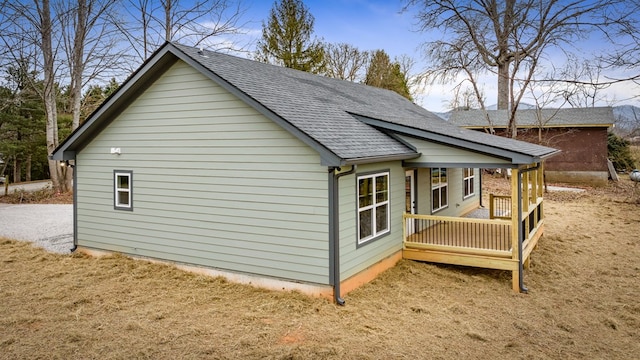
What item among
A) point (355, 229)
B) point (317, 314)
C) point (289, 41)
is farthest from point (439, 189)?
point (289, 41)

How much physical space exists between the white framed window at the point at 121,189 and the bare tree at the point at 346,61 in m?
28.5

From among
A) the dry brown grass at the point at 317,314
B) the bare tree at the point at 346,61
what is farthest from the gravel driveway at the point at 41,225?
the bare tree at the point at 346,61

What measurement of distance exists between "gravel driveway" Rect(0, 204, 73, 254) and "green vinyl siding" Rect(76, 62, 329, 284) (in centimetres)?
209

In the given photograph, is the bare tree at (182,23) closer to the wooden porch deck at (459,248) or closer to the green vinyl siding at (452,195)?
the green vinyl siding at (452,195)

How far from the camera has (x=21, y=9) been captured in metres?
20.7

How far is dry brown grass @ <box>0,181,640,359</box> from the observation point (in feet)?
19.7

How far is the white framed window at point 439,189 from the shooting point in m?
12.2

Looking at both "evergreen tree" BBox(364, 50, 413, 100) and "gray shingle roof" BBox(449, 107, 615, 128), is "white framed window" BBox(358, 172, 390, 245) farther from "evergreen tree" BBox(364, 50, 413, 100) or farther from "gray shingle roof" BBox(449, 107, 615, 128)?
"evergreen tree" BBox(364, 50, 413, 100)

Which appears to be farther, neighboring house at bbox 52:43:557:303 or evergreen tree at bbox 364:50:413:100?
evergreen tree at bbox 364:50:413:100

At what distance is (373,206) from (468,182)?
8.24 metres

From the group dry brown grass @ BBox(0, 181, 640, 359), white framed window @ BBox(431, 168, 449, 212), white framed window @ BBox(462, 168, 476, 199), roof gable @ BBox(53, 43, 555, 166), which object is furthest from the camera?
white framed window @ BBox(462, 168, 476, 199)

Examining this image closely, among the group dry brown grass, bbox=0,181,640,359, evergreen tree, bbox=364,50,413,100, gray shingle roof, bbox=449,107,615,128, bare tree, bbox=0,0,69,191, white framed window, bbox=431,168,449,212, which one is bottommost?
dry brown grass, bbox=0,181,640,359

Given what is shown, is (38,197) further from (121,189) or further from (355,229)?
(355,229)

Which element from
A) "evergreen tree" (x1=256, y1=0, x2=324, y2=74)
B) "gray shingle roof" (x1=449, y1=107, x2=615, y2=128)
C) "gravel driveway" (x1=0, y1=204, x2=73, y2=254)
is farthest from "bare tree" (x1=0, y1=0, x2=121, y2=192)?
"gray shingle roof" (x1=449, y1=107, x2=615, y2=128)
